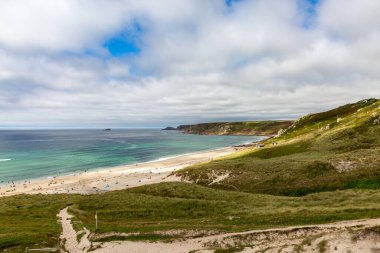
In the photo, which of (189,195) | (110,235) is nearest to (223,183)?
(189,195)

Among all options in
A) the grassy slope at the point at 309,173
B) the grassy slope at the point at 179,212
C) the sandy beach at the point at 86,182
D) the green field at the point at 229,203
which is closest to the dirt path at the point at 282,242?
the green field at the point at 229,203

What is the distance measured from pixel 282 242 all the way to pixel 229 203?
74.5 feet

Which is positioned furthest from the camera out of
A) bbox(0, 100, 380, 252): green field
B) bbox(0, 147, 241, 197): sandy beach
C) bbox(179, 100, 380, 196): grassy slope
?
bbox(0, 147, 241, 197): sandy beach

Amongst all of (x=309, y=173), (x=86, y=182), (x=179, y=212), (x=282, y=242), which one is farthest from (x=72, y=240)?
(x=86, y=182)

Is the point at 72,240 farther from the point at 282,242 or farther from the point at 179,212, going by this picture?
the point at 282,242

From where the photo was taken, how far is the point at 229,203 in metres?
54.5

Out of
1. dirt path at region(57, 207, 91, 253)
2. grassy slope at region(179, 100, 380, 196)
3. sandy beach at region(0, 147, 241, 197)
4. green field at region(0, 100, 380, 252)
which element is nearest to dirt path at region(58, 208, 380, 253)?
dirt path at region(57, 207, 91, 253)

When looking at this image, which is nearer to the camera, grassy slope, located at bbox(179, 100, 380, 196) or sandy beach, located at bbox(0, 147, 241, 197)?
grassy slope, located at bbox(179, 100, 380, 196)

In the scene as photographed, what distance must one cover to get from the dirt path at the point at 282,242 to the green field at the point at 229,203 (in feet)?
8.49

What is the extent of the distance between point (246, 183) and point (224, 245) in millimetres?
45732

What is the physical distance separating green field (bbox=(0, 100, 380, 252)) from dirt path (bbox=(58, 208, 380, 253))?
259 cm

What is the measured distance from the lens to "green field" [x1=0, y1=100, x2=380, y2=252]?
40.3 metres

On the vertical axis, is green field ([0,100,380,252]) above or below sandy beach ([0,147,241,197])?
above

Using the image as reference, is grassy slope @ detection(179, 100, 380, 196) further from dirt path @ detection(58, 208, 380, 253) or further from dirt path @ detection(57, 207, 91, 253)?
dirt path @ detection(57, 207, 91, 253)
